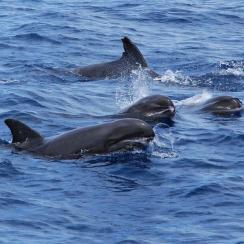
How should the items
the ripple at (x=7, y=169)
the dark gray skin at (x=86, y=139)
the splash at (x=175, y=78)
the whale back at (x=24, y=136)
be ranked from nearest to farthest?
the ripple at (x=7, y=169), the dark gray skin at (x=86, y=139), the whale back at (x=24, y=136), the splash at (x=175, y=78)

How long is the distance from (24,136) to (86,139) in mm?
1395

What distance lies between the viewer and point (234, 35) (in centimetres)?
3850

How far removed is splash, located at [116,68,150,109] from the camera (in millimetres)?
27403

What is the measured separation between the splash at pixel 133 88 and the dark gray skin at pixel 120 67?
258 mm

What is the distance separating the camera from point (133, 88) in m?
29.0

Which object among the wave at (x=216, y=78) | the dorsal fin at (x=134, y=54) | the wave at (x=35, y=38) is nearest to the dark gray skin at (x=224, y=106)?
the wave at (x=216, y=78)

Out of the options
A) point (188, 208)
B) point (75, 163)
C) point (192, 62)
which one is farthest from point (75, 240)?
point (192, 62)

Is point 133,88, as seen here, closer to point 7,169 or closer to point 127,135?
point 127,135

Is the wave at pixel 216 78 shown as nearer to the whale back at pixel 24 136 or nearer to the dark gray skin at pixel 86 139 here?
the dark gray skin at pixel 86 139

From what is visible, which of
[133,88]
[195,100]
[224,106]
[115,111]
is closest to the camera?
[224,106]

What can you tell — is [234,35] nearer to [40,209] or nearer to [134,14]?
[134,14]

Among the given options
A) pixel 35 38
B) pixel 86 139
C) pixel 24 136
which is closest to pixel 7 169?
pixel 24 136

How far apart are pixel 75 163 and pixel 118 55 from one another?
15.6 metres

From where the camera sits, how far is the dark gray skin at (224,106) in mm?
25406
